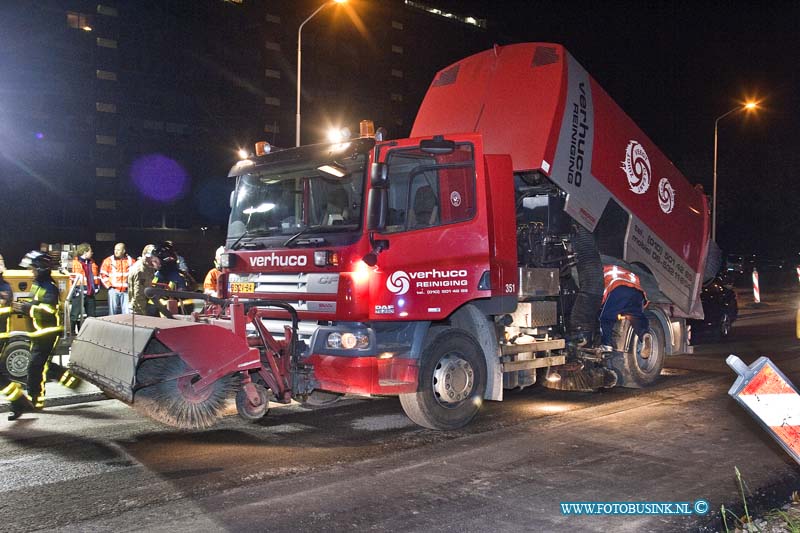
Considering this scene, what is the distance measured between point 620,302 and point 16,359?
8184 millimetres

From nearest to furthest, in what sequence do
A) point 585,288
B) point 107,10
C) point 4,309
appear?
point 4,309
point 585,288
point 107,10

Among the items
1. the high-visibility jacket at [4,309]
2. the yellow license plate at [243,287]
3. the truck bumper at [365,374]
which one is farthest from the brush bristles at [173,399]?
the high-visibility jacket at [4,309]

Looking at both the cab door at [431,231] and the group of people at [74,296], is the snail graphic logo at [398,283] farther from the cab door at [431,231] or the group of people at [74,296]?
the group of people at [74,296]

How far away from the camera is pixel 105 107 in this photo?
4331 centimetres

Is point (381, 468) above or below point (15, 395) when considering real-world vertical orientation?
below

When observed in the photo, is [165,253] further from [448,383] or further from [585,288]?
[585,288]

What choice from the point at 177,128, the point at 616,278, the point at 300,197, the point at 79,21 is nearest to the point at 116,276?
the point at 300,197

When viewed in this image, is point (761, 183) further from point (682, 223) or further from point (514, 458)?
point (514, 458)

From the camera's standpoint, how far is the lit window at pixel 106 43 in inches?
1686

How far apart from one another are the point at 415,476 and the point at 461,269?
2.16 metres

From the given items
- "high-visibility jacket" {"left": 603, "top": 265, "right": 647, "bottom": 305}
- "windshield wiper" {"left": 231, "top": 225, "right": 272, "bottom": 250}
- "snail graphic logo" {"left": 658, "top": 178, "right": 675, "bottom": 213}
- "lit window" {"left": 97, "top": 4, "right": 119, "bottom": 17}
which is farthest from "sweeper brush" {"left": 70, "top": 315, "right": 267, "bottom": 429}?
"lit window" {"left": 97, "top": 4, "right": 119, "bottom": 17}

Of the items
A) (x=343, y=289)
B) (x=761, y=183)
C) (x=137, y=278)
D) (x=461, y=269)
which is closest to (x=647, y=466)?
(x=461, y=269)

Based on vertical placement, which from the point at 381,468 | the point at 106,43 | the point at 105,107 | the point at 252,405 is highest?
the point at 106,43

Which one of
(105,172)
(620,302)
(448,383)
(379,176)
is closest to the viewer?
(379,176)
